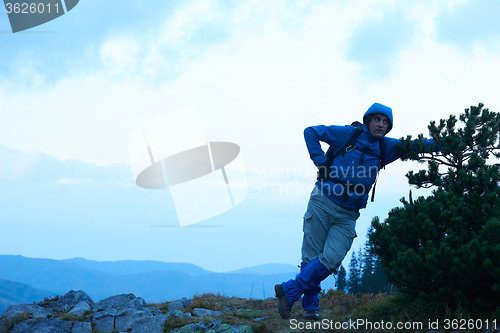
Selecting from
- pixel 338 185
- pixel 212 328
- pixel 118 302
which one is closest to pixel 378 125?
pixel 338 185

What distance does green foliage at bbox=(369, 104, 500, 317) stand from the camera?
16.8 feet

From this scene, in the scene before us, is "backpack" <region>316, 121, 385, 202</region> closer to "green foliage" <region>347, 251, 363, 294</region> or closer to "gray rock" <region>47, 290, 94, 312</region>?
"gray rock" <region>47, 290, 94, 312</region>

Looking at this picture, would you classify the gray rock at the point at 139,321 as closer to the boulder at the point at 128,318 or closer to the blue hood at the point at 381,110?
the boulder at the point at 128,318

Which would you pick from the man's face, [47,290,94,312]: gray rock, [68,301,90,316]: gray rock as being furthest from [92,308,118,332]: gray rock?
the man's face

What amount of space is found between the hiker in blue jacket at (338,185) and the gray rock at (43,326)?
4.61 metres

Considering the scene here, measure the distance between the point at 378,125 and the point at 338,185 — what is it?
119cm

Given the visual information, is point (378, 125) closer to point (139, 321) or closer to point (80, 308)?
point (139, 321)

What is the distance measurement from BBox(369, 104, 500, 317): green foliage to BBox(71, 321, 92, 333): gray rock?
227 inches

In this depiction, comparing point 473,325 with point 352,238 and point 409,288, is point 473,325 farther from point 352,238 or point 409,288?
point 352,238

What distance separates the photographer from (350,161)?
635cm

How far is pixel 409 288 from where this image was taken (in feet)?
18.8

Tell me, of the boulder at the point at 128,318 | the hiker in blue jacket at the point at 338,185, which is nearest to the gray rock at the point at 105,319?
the boulder at the point at 128,318

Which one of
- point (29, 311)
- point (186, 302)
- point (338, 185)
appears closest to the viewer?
point (338, 185)

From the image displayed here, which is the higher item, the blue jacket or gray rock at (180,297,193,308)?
the blue jacket
